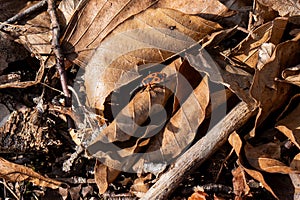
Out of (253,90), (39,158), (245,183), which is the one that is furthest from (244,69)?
(39,158)

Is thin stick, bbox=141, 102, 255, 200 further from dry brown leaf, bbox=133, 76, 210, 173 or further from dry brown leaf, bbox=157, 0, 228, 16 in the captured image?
dry brown leaf, bbox=157, 0, 228, 16

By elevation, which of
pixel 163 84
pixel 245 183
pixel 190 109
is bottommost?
pixel 245 183

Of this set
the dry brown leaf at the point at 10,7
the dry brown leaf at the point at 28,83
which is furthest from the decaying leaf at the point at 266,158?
the dry brown leaf at the point at 10,7

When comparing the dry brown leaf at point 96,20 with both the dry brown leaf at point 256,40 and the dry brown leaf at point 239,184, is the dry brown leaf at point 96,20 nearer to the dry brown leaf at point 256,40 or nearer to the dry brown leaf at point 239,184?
the dry brown leaf at point 256,40

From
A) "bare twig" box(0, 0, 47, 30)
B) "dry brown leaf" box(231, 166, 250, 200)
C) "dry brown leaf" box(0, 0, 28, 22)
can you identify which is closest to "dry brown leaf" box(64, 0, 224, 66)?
"bare twig" box(0, 0, 47, 30)

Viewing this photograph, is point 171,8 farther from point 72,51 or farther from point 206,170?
point 206,170

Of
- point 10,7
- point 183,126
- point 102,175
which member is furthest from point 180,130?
point 10,7
